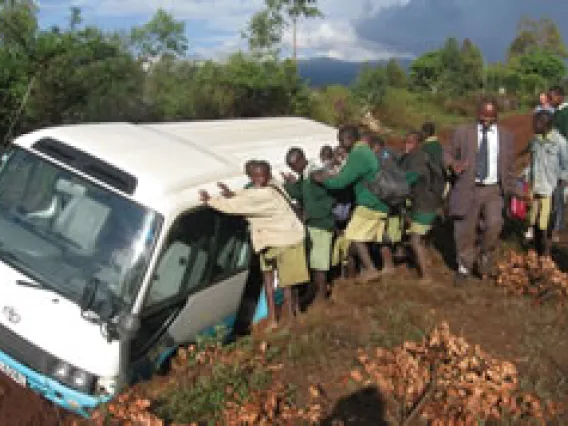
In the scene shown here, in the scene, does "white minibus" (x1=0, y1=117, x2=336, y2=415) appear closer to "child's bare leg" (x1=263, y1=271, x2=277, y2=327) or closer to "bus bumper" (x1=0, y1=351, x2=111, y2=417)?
"bus bumper" (x1=0, y1=351, x2=111, y2=417)

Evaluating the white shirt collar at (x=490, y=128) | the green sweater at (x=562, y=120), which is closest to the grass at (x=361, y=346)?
the white shirt collar at (x=490, y=128)

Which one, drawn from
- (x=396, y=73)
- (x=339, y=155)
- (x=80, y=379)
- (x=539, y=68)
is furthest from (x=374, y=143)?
(x=539, y=68)

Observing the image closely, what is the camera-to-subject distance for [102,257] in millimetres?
4500

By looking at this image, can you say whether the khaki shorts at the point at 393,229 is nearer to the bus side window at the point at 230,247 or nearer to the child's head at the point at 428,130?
the child's head at the point at 428,130

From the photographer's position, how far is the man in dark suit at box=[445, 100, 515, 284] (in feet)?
22.2

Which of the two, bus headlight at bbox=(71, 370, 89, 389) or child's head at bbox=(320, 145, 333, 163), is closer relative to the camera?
bus headlight at bbox=(71, 370, 89, 389)

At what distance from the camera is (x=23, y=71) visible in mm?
11867

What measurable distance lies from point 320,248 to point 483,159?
203cm

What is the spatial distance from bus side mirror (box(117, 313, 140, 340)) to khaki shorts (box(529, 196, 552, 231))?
565 cm

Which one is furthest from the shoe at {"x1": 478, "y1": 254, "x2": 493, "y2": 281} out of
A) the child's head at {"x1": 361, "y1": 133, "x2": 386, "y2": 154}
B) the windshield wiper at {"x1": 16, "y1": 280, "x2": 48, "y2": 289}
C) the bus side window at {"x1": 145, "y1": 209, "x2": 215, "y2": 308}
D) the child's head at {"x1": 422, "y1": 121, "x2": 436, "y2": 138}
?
the windshield wiper at {"x1": 16, "y1": 280, "x2": 48, "y2": 289}

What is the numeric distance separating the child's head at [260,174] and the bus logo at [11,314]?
2.09 m

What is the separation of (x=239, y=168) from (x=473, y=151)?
104 inches

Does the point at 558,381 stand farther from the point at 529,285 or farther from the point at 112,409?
the point at 112,409

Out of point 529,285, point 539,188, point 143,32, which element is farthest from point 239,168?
point 143,32
